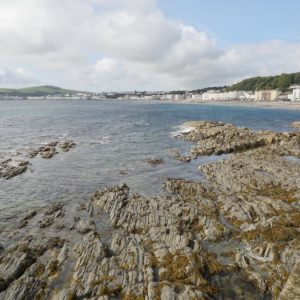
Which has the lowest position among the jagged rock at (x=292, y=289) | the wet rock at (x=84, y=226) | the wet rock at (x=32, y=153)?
the wet rock at (x=32, y=153)

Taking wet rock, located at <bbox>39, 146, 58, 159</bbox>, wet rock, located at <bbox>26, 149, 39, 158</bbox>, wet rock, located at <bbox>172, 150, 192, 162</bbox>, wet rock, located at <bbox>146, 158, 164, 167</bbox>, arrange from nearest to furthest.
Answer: wet rock, located at <bbox>146, 158, 164, 167</bbox>
wet rock, located at <bbox>172, 150, 192, 162</bbox>
wet rock, located at <bbox>39, 146, 58, 159</bbox>
wet rock, located at <bbox>26, 149, 39, 158</bbox>

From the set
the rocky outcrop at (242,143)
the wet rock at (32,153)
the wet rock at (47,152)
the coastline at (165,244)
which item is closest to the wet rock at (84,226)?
the coastline at (165,244)

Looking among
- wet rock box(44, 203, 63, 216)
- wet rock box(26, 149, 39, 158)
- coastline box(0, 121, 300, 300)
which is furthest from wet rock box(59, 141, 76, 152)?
wet rock box(44, 203, 63, 216)

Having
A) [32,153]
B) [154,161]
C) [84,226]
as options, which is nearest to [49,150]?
[32,153]

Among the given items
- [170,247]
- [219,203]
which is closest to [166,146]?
[219,203]

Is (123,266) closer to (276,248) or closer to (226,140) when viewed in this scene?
(276,248)

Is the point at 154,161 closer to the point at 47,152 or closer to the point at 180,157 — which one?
the point at 180,157

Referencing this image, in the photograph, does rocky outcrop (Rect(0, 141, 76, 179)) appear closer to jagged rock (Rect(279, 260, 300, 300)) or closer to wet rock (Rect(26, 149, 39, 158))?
wet rock (Rect(26, 149, 39, 158))

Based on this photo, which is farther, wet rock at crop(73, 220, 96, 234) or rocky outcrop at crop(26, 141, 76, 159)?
rocky outcrop at crop(26, 141, 76, 159)

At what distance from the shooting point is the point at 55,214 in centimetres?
2912

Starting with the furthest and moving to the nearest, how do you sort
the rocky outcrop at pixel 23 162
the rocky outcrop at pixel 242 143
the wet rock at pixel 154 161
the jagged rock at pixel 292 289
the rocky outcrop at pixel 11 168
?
the rocky outcrop at pixel 242 143 < the wet rock at pixel 154 161 < the rocky outcrop at pixel 23 162 < the rocky outcrop at pixel 11 168 < the jagged rock at pixel 292 289

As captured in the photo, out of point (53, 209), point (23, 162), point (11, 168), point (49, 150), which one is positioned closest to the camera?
point (53, 209)

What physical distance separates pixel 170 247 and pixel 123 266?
4.10 metres

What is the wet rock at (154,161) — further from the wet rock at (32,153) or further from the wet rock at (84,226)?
the wet rock at (84,226)
